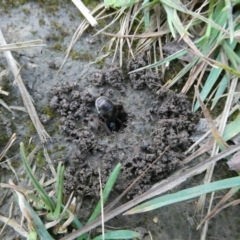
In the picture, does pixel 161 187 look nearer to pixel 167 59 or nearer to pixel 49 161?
pixel 49 161

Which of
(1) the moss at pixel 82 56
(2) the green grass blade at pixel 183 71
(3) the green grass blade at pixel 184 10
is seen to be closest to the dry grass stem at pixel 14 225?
(1) the moss at pixel 82 56

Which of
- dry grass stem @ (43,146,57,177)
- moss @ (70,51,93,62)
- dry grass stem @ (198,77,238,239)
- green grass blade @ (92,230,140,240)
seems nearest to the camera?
green grass blade @ (92,230,140,240)

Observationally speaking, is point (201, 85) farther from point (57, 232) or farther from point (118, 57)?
point (57, 232)

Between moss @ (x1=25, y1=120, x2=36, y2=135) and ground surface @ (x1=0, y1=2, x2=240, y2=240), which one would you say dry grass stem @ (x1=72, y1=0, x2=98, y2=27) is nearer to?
ground surface @ (x1=0, y1=2, x2=240, y2=240)

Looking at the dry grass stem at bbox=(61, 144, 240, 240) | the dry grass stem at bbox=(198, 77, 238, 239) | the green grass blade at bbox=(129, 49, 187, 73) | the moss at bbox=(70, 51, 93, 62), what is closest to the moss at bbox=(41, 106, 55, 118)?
the moss at bbox=(70, 51, 93, 62)

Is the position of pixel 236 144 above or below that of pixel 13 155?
below

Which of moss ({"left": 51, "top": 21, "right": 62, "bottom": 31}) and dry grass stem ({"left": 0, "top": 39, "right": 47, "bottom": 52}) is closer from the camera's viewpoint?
dry grass stem ({"left": 0, "top": 39, "right": 47, "bottom": 52})

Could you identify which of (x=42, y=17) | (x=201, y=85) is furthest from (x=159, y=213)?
(x=42, y=17)
